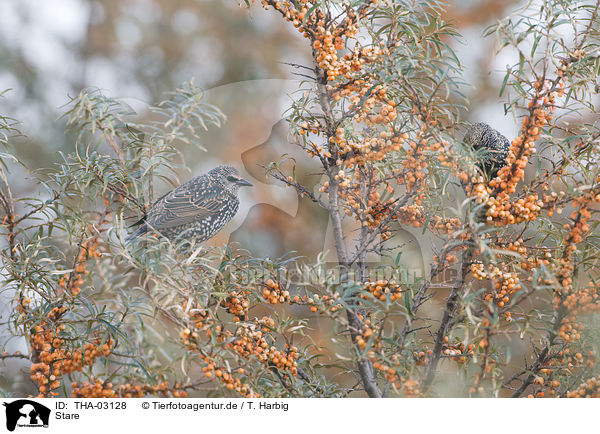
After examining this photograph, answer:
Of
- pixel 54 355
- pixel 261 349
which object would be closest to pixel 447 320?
pixel 261 349

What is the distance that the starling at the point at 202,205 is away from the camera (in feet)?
4.41

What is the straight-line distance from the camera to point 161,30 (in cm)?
250

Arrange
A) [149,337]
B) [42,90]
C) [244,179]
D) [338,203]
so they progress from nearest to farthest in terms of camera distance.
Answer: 1. [149,337]
2. [338,203]
3. [244,179]
4. [42,90]

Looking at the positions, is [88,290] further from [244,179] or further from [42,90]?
[42,90]

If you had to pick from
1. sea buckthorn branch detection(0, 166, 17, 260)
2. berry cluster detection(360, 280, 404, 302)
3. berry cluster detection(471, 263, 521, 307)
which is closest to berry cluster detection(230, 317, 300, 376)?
berry cluster detection(360, 280, 404, 302)

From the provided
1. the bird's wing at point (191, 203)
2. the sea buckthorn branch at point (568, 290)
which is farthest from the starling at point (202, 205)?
the sea buckthorn branch at point (568, 290)

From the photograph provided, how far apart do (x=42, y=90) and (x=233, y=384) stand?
70.5 inches

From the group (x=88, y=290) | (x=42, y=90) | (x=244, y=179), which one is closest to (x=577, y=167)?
(x=244, y=179)

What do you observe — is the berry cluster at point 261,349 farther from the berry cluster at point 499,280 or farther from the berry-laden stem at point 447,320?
the berry cluster at point 499,280

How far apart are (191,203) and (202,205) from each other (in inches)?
1.3
